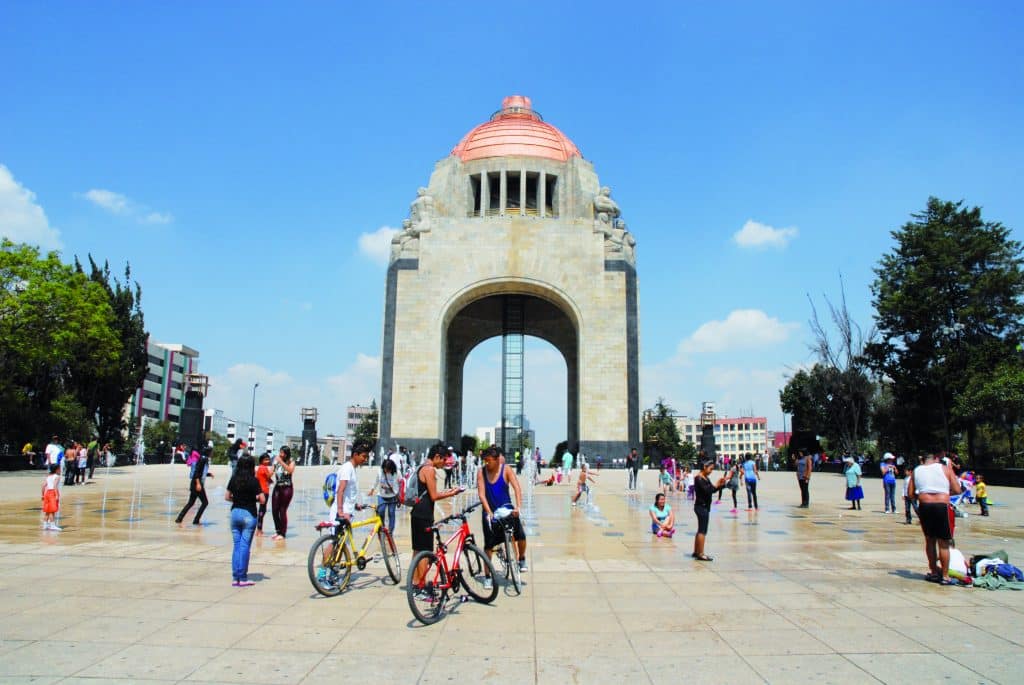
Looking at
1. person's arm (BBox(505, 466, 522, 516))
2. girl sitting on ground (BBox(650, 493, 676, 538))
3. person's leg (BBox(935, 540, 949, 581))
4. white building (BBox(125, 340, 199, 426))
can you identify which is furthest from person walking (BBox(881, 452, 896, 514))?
white building (BBox(125, 340, 199, 426))

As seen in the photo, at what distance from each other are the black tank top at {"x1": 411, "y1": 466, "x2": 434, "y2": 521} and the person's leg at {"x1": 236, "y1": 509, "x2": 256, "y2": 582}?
1768mm

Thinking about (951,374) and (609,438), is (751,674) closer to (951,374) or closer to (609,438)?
(609,438)

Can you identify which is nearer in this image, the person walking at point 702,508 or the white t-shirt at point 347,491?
the white t-shirt at point 347,491

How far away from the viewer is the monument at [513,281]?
33.9 metres

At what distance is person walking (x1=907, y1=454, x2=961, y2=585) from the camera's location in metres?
7.42

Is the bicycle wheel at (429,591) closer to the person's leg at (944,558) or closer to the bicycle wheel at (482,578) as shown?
the bicycle wheel at (482,578)

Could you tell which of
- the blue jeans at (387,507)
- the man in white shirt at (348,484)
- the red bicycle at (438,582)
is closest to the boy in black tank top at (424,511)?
the red bicycle at (438,582)

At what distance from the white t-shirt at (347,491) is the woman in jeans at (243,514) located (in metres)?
0.92

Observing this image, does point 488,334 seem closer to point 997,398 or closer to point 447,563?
point 997,398

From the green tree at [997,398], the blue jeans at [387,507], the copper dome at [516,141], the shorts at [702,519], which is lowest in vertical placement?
the shorts at [702,519]

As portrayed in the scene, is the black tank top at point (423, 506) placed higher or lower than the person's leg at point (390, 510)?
higher

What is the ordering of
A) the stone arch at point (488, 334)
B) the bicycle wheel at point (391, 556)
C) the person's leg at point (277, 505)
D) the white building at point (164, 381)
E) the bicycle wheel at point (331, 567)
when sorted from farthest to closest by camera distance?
the white building at point (164, 381) → the stone arch at point (488, 334) → the person's leg at point (277, 505) → the bicycle wheel at point (391, 556) → the bicycle wheel at point (331, 567)

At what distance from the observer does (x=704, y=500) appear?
30.5 feet

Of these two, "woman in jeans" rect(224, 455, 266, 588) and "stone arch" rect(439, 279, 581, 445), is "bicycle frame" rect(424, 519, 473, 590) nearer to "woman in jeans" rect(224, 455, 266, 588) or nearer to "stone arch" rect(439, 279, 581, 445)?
"woman in jeans" rect(224, 455, 266, 588)
